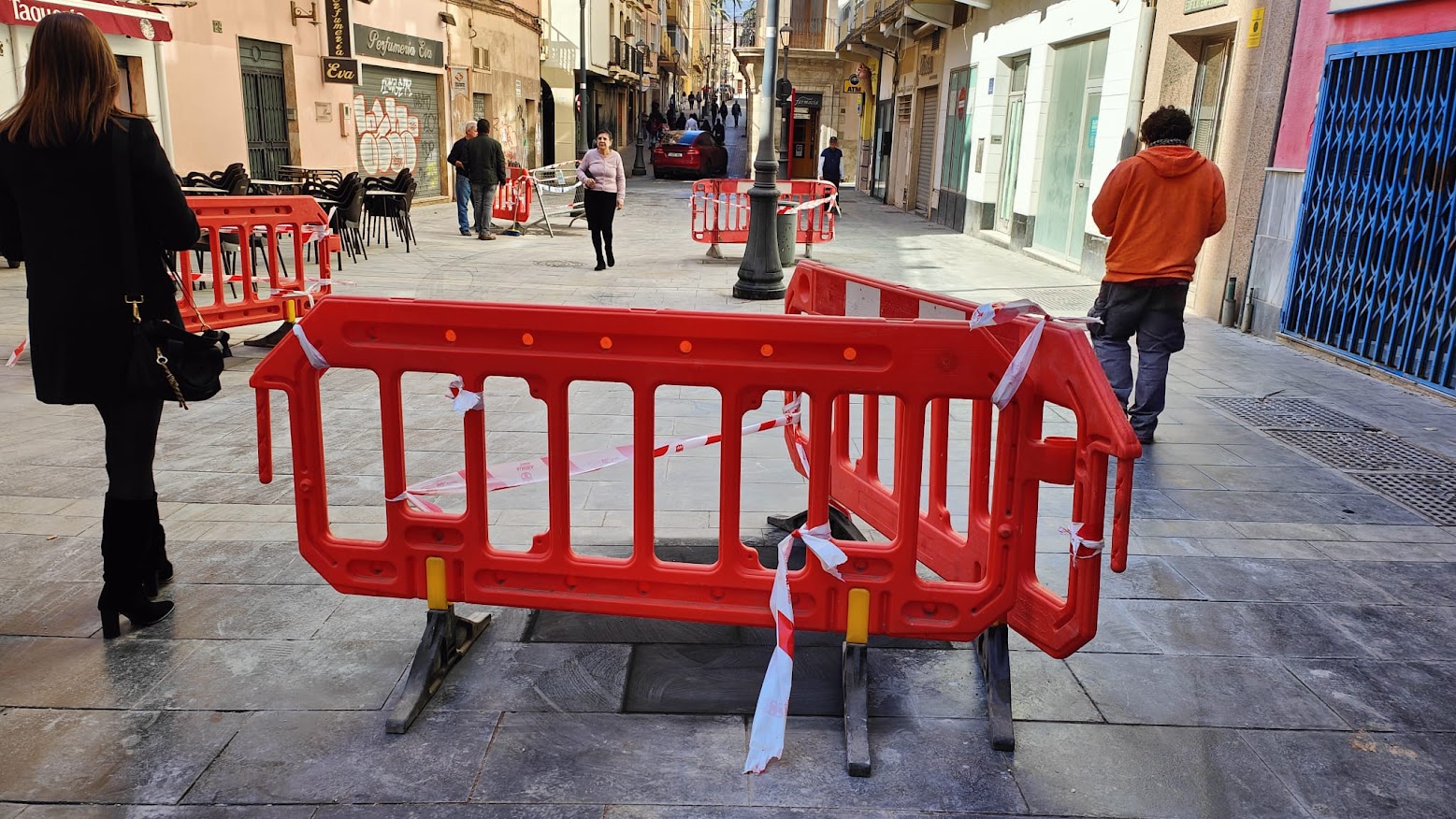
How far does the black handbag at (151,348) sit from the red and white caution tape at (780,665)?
1.96 meters

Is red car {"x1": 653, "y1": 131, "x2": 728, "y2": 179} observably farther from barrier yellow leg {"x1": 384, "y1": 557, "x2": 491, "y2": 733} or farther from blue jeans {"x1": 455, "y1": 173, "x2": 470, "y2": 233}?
barrier yellow leg {"x1": 384, "y1": 557, "x2": 491, "y2": 733}

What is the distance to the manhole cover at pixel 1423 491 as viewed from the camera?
5.09 metres

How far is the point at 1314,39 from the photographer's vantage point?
29.8ft

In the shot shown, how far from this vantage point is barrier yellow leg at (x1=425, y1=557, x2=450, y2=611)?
3.23 meters

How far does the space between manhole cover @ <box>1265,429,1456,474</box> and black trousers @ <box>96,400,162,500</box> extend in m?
5.78

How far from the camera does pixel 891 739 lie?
3008 millimetres

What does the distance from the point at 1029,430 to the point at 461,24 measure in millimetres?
25573

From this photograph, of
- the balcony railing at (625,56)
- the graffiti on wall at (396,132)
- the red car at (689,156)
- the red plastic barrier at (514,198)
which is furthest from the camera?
the balcony railing at (625,56)

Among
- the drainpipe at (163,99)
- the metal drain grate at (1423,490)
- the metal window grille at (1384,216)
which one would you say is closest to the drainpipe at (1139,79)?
the metal window grille at (1384,216)

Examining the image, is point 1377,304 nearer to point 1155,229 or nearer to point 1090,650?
point 1155,229

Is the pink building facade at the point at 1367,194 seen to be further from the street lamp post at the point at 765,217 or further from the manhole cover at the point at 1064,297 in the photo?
the street lamp post at the point at 765,217

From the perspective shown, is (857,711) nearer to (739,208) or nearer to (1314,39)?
(1314,39)

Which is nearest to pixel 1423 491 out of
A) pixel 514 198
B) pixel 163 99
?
pixel 514 198

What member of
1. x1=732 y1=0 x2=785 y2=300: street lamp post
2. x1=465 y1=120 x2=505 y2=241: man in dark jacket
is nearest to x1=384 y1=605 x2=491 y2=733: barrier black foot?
x1=732 y1=0 x2=785 y2=300: street lamp post
